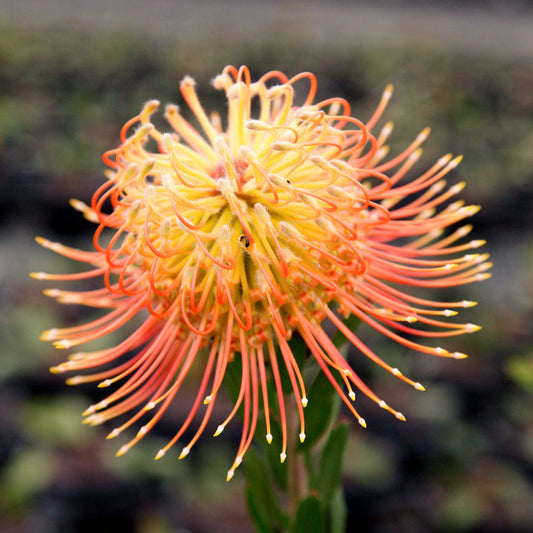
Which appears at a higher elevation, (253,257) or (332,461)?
(253,257)

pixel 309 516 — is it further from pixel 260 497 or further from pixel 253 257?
pixel 253 257

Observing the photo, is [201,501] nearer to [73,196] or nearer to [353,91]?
[73,196]

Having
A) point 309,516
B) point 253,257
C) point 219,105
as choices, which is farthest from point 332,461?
point 219,105

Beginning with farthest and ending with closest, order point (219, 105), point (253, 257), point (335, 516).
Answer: point (219, 105), point (335, 516), point (253, 257)

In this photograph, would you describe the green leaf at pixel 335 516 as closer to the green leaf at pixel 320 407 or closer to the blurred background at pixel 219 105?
the green leaf at pixel 320 407

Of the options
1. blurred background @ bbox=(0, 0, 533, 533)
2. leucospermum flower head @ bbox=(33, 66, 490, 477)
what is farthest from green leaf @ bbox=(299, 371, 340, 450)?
blurred background @ bbox=(0, 0, 533, 533)

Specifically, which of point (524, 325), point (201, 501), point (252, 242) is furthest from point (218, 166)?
point (524, 325)
